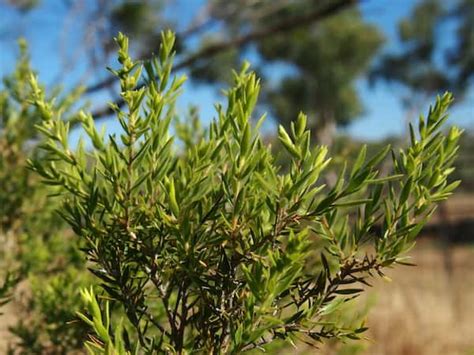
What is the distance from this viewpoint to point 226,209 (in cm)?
67

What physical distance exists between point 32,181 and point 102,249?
75 centimetres

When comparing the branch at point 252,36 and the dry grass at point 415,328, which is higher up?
the branch at point 252,36

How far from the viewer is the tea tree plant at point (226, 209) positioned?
22.2 inches

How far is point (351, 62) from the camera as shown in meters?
24.3

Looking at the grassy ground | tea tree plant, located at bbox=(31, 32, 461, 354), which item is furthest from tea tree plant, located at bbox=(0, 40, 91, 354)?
the grassy ground

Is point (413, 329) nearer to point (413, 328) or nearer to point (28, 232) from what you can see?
point (413, 328)

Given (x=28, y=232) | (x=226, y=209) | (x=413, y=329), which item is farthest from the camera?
(x=413, y=329)

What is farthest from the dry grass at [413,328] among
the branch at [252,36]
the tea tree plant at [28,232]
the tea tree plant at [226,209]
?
the branch at [252,36]

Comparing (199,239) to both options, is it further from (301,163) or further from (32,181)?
(32,181)

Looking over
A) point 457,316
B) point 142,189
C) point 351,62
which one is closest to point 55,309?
point 142,189

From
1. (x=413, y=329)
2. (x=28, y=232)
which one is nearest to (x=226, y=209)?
(x=28, y=232)

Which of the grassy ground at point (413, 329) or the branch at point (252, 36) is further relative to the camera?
the grassy ground at point (413, 329)

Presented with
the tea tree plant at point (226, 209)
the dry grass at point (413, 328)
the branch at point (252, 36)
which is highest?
the branch at point (252, 36)

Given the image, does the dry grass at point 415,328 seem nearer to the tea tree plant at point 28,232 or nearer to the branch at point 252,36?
the branch at point 252,36
